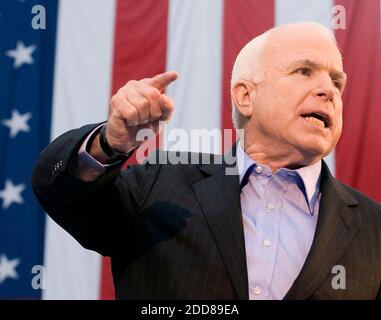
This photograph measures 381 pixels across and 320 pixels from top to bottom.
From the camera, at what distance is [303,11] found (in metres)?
2.23

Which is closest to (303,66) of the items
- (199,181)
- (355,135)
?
(199,181)

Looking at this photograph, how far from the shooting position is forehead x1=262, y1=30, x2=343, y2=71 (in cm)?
122

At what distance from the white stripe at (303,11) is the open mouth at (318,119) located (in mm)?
1141

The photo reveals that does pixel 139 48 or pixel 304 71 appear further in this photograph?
pixel 139 48

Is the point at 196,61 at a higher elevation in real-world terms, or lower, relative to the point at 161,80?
higher

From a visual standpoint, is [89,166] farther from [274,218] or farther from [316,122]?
[316,122]

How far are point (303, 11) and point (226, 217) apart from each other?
4.83ft

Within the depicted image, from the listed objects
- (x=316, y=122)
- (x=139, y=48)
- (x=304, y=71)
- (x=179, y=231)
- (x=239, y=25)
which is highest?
(x=239, y=25)

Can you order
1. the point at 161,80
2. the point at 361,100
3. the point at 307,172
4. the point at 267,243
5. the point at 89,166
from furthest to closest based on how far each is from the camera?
the point at 361,100
the point at 307,172
the point at 267,243
the point at 89,166
the point at 161,80

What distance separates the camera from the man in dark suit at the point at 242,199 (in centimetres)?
95

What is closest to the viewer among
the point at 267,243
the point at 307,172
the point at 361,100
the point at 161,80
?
the point at 161,80

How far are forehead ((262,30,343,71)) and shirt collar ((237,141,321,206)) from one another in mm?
240

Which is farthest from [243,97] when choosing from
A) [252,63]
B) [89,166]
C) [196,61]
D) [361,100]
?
[361,100]
